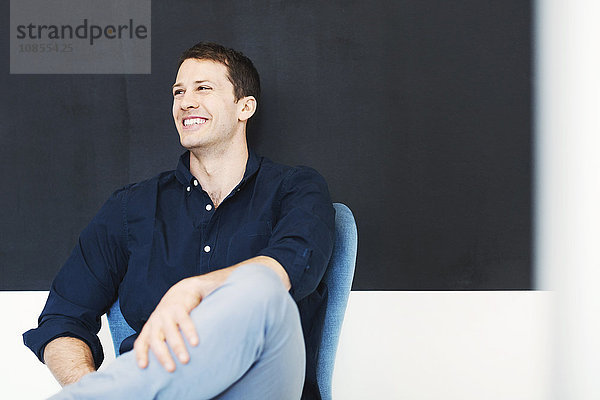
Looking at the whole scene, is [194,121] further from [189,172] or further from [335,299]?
[335,299]

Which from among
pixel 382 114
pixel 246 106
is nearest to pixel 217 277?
pixel 246 106

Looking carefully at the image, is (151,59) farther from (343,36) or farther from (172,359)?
(172,359)

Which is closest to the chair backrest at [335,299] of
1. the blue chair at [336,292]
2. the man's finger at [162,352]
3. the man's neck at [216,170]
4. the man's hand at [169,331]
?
the blue chair at [336,292]

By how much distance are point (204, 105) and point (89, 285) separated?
68 centimetres

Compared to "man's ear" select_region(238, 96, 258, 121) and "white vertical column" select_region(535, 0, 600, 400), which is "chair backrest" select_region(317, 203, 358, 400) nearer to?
"man's ear" select_region(238, 96, 258, 121)

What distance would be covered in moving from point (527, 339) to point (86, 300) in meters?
1.65

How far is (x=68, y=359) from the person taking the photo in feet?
6.21

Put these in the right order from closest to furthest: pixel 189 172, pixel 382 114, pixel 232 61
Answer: pixel 189 172
pixel 232 61
pixel 382 114

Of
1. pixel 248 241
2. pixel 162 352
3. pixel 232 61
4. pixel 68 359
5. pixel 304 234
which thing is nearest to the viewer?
pixel 162 352

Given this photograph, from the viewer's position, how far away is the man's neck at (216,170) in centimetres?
232

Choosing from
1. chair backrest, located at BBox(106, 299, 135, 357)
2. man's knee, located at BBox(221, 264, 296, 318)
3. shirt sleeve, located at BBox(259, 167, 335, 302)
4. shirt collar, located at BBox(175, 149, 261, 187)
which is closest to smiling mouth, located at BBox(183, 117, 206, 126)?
shirt collar, located at BBox(175, 149, 261, 187)

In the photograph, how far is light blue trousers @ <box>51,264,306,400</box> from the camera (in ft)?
4.28

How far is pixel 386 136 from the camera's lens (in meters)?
2.71

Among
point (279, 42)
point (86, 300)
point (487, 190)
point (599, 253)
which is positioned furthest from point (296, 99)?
point (599, 253)
